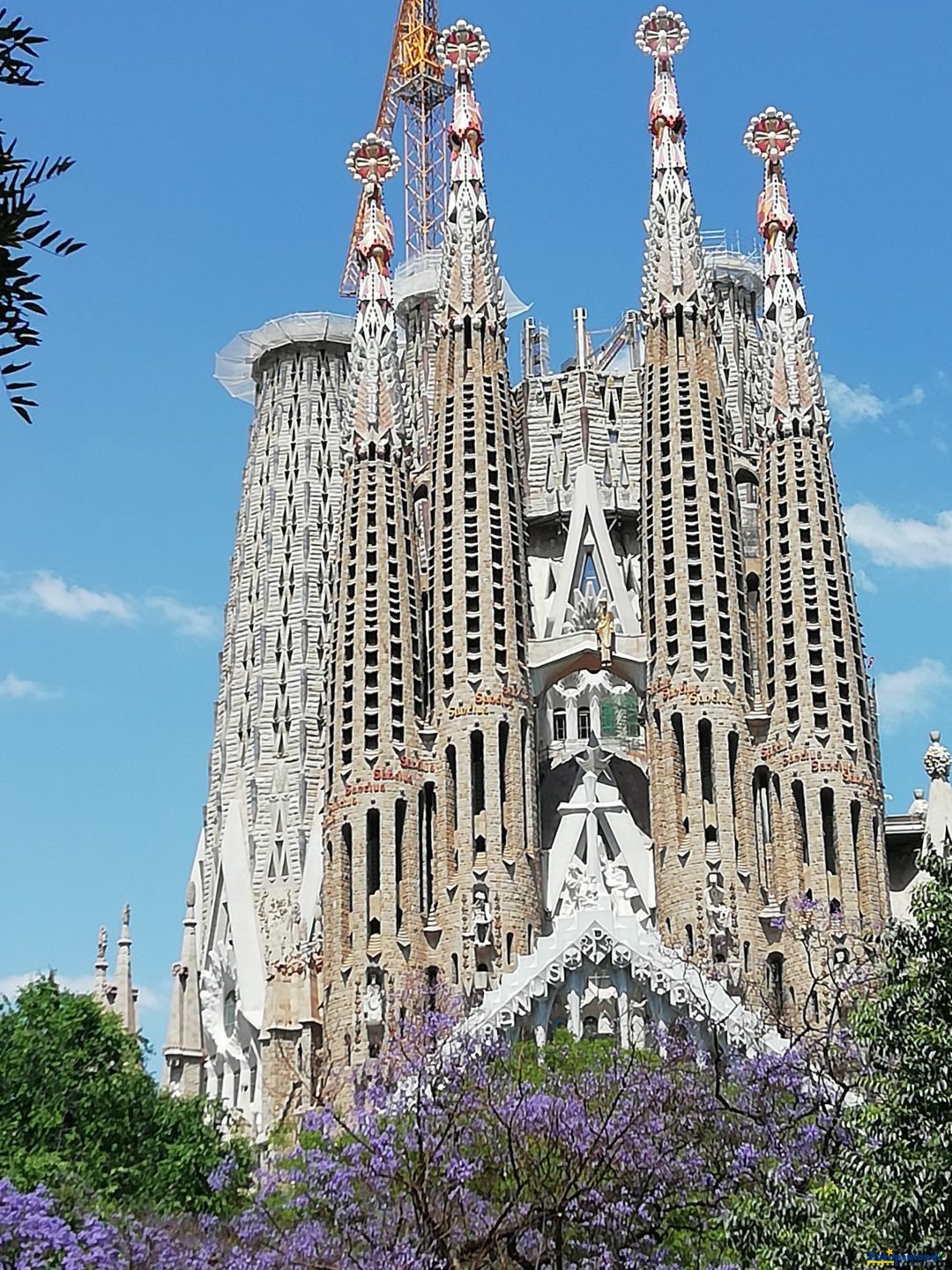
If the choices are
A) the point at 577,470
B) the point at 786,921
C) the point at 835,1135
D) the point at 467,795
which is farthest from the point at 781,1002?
the point at 835,1135

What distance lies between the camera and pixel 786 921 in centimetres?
4628

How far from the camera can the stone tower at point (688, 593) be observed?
153ft

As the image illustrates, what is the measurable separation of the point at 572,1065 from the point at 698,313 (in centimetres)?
2124

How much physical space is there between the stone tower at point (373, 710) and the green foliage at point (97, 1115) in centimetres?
744

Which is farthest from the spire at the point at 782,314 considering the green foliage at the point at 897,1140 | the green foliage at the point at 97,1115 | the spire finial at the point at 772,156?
the green foliage at the point at 897,1140

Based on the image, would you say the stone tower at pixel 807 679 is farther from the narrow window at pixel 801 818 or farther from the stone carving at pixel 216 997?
the stone carving at pixel 216 997

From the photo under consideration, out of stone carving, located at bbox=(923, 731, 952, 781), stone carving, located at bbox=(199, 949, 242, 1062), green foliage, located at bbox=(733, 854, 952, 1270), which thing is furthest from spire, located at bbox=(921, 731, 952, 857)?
green foliage, located at bbox=(733, 854, 952, 1270)

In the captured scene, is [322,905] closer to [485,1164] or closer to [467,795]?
[467,795]

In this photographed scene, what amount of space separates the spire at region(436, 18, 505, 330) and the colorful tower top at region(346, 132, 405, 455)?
1526 mm

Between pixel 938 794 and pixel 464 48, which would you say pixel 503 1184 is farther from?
pixel 464 48

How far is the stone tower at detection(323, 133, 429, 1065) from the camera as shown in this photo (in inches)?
1834

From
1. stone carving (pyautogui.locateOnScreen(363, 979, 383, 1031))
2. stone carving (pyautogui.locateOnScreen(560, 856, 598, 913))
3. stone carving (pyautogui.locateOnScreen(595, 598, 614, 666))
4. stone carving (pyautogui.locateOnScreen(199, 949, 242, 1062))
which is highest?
stone carving (pyautogui.locateOnScreen(595, 598, 614, 666))

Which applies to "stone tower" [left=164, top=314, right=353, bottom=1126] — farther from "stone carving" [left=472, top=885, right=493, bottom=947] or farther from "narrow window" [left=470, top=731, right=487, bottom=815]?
"stone carving" [left=472, top=885, right=493, bottom=947]

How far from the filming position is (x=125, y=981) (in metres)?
61.5
